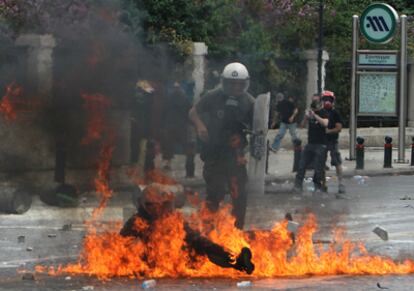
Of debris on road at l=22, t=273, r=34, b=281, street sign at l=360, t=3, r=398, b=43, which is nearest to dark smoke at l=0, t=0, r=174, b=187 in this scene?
debris on road at l=22, t=273, r=34, b=281

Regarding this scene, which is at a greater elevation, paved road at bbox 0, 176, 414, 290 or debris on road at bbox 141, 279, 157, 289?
debris on road at bbox 141, 279, 157, 289

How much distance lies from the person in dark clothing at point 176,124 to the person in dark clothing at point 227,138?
1.54 metres

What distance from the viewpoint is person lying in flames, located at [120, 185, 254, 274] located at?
402 inches

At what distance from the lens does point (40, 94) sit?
13078 millimetres

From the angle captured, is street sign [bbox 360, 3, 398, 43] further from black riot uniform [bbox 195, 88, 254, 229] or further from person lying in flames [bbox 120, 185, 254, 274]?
person lying in flames [bbox 120, 185, 254, 274]

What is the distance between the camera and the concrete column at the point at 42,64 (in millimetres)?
13008

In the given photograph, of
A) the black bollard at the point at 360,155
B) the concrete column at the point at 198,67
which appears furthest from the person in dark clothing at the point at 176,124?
the black bollard at the point at 360,155

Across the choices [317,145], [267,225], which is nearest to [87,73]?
[267,225]

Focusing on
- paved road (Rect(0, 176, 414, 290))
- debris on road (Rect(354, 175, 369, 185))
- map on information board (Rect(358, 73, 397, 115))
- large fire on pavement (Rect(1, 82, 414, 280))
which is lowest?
debris on road (Rect(354, 175, 369, 185))

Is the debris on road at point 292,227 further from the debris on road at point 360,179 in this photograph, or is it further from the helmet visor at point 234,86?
the debris on road at point 360,179

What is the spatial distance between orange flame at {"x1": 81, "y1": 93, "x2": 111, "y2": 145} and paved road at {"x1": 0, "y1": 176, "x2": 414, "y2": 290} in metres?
1.07

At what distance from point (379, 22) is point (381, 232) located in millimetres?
12386

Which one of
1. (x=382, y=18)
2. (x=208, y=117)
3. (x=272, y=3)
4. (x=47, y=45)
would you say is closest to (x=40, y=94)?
(x=47, y=45)

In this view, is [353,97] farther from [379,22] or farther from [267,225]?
[267,225]
